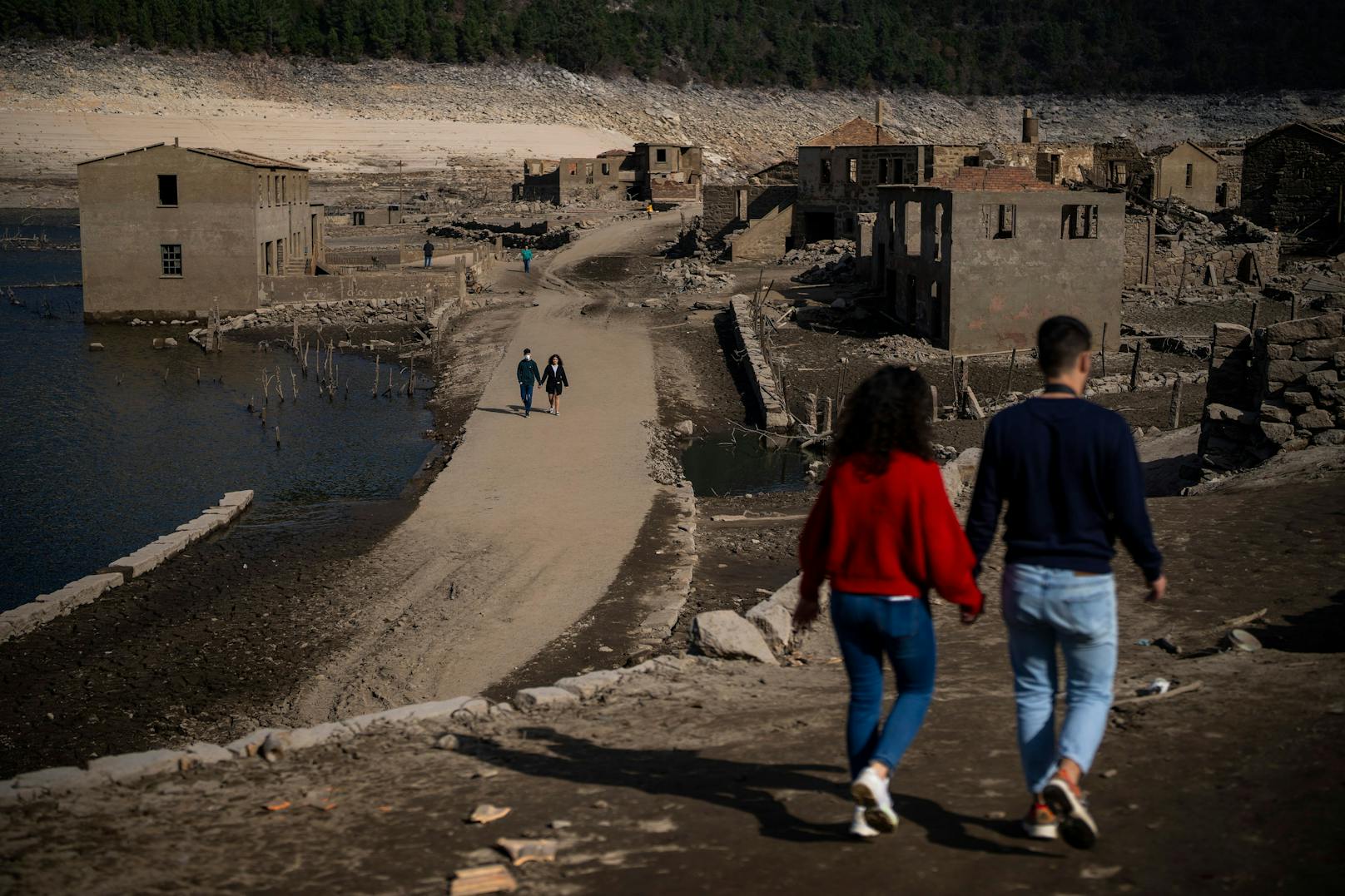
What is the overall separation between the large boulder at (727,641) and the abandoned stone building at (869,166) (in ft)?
123

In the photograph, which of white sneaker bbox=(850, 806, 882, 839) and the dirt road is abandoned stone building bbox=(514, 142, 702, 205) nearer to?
the dirt road

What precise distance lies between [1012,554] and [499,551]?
42.2 ft

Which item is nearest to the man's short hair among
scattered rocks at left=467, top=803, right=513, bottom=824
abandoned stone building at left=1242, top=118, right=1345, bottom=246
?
scattered rocks at left=467, top=803, right=513, bottom=824

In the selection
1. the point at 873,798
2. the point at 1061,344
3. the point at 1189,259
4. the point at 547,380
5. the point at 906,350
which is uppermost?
the point at 1189,259

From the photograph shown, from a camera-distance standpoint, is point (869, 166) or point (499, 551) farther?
point (869, 166)

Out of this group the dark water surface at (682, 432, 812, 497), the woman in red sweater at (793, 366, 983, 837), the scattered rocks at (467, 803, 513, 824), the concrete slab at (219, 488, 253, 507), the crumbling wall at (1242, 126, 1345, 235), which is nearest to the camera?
the woman in red sweater at (793, 366, 983, 837)

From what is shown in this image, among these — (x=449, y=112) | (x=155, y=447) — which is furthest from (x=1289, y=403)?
(x=449, y=112)

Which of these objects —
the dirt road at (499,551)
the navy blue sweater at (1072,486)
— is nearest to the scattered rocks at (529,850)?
the navy blue sweater at (1072,486)

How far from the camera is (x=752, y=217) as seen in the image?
186 ft

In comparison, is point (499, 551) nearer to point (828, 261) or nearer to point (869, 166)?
point (828, 261)

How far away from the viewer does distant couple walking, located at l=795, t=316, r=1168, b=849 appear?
5727 millimetres

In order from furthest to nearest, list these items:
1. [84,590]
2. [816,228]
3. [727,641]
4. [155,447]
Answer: [816,228] < [155,447] < [84,590] < [727,641]

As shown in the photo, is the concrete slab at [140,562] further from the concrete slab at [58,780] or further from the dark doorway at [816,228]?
the dark doorway at [816,228]

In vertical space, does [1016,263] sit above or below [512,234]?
below
